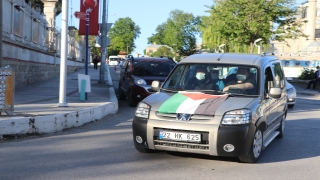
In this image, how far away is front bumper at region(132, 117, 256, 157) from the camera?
6.25 metres

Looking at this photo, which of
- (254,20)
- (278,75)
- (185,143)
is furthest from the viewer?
(254,20)

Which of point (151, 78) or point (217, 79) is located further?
point (151, 78)

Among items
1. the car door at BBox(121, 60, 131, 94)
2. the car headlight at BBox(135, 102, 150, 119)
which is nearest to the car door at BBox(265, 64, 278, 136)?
the car headlight at BBox(135, 102, 150, 119)

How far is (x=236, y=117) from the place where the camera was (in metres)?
6.34

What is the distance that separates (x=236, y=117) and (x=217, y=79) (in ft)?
4.34

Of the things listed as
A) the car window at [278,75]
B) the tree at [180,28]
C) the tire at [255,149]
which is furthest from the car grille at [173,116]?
the tree at [180,28]

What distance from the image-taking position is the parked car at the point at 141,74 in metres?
14.6

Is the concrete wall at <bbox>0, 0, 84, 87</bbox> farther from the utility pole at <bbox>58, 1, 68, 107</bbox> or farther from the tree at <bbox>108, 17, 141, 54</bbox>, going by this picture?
the tree at <bbox>108, 17, 141, 54</bbox>

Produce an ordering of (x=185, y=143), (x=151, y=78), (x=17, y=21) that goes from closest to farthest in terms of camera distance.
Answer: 1. (x=185, y=143)
2. (x=151, y=78)
3. (x=17, y=21)

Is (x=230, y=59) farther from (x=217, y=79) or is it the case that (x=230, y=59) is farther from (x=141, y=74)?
(x=141, y=74)

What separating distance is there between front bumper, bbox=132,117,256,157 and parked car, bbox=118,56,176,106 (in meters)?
7.88

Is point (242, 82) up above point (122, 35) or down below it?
below

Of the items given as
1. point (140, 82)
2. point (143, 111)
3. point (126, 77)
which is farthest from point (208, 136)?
point (126, 77)

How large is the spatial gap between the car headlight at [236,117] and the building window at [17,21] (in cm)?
1166
